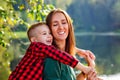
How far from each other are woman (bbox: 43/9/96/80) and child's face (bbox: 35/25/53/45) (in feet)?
0.23

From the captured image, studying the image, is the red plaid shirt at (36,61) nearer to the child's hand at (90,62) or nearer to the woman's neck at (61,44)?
the woman's neck at (61,44)

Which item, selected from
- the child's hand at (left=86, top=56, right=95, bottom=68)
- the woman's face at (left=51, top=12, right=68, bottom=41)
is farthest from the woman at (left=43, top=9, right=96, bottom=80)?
the child's hand at (left=86, top=56, right=95, bottom=68)

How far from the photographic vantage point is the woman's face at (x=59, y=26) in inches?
91.2

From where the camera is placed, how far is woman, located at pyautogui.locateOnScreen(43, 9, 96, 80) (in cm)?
204

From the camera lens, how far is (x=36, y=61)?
6.81 feet

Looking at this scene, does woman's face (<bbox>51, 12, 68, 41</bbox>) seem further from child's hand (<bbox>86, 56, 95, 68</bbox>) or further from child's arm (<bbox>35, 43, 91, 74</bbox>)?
child's hand (<bbox>86, 56, 95, 68</bbox>)

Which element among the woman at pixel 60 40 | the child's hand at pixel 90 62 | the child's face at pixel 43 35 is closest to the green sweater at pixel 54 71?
the woman at pixel 60 40

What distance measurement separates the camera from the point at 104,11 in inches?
2552

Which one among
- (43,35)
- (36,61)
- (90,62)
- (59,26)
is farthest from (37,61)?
(90,62)

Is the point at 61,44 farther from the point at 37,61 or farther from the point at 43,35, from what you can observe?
the point at 37,61

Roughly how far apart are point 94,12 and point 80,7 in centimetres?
263

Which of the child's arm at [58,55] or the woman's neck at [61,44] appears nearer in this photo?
the child's arm at [58,55]

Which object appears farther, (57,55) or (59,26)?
(59,26)

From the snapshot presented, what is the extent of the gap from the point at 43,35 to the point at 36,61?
9.1 inches
